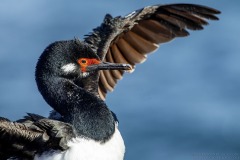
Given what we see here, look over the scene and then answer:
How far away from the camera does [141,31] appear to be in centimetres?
926

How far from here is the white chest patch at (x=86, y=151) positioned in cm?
665

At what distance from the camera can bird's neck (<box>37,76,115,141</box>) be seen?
685 centimetres

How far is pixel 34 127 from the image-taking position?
6750 millimetres

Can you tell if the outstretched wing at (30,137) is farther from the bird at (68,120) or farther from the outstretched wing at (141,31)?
the outstretched wing at (141,31)

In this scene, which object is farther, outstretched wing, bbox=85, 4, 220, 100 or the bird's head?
outstretched wing, bbox=85, 4, 220, 100

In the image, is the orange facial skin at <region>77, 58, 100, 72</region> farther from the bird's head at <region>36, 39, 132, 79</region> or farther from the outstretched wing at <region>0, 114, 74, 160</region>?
the outstretched wing at <region>0, 114, 74, 160</region>

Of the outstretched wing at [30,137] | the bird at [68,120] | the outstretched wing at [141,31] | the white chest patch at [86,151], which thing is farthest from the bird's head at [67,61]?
the outstretched wing at [141,31]

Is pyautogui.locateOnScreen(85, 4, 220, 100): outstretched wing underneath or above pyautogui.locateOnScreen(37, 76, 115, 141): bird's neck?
above

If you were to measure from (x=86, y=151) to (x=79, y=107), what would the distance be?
0.50 metres

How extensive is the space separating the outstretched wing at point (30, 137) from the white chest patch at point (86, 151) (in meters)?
0.06

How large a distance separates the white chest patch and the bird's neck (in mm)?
65

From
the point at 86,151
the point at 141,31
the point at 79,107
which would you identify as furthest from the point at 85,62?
the point at 141,31

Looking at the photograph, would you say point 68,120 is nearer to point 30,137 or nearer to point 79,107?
point 79,107

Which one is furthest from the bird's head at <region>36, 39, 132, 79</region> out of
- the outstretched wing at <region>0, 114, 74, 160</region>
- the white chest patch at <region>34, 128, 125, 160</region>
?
the white chest patch at <region>34, 128, 125, 160</region>
